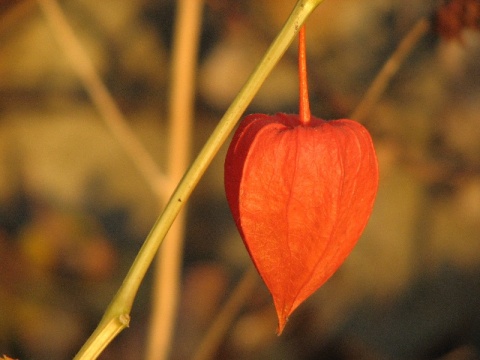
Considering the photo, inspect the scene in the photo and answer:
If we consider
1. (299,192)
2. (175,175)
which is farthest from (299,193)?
(175,175)

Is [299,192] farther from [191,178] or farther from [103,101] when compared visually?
[103,101]

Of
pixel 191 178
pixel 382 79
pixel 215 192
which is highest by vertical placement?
pixel 191 178

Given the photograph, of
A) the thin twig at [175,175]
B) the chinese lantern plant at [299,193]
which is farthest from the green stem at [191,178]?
the thin twig at [175,175]

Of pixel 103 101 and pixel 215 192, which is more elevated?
pixel 103 101

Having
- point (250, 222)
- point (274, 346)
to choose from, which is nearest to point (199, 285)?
point (274, 346)

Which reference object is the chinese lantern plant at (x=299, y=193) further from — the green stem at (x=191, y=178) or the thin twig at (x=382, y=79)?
the thin twig at (x=382, y=79)

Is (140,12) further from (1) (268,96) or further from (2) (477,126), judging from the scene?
(2) (477,126)
